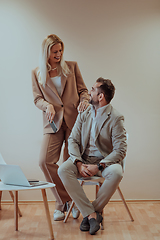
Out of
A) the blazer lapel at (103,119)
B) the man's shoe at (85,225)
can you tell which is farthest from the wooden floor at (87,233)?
the blazer lapel at (103,119)

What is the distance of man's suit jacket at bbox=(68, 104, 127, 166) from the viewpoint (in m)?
2.61

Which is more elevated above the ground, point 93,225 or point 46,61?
point 46,61

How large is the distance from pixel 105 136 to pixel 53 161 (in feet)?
1.98

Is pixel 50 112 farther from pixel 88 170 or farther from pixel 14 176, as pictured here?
pixel 14 176

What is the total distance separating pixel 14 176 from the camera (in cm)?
225

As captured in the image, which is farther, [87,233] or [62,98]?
[62,98]

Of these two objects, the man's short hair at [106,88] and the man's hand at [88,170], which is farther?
the man's short hair at [106,88]

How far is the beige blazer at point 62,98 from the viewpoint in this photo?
2.95 meters

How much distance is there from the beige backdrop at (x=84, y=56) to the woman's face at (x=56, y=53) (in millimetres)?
700

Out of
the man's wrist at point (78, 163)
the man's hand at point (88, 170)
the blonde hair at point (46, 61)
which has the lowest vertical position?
the man's hand at point (88, 170)

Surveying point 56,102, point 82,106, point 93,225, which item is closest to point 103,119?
point 82,106

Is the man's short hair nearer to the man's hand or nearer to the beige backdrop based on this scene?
the man's hand

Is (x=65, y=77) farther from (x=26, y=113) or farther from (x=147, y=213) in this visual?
(x=147, y=213)

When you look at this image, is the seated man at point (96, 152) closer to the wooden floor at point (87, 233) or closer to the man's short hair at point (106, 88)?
the man's short hair at point (106, 88)
